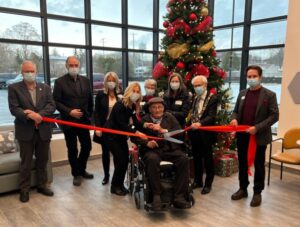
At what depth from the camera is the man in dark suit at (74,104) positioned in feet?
12.0

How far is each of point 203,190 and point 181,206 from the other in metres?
0.84

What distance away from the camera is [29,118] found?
317cm

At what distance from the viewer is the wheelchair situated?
2.90 m

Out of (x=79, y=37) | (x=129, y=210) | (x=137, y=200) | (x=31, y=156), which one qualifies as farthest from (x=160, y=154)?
(x=79, y=37)

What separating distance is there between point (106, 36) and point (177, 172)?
11.8 feet

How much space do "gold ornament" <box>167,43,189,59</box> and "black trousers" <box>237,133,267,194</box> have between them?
1.77 m

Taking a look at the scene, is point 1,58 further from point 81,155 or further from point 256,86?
point 256,86

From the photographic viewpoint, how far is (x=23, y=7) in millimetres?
4574

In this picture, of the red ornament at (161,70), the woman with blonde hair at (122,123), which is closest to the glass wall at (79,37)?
the red ornament at (161,70)

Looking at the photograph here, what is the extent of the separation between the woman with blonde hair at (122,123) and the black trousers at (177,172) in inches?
18.5

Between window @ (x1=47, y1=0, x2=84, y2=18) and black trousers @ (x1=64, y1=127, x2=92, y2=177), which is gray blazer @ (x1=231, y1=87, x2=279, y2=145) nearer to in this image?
black trousers @ (x1=64, y1=127, x2=92, y2=177)

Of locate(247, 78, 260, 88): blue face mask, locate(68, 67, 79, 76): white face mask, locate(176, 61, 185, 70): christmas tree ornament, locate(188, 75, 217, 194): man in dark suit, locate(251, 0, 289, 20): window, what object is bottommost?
locate(188, 75, 217, 194): man in dark suit

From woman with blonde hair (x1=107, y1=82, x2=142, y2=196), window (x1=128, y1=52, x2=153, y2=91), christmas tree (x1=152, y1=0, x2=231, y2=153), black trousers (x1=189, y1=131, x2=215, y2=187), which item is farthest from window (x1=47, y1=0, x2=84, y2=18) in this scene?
black trousers (x1=189, y1=131, x2=215, y2=187)

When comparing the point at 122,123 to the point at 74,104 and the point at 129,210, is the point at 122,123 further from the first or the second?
the point at 129,210
